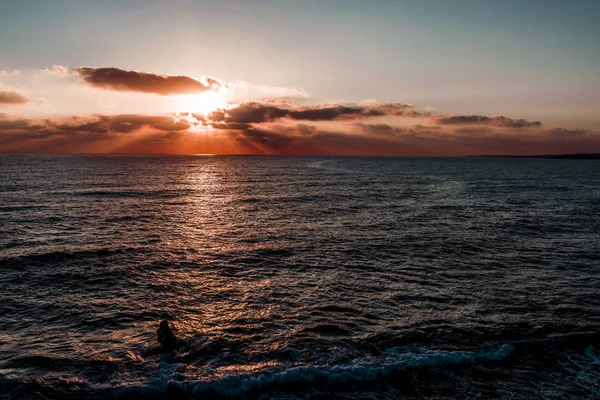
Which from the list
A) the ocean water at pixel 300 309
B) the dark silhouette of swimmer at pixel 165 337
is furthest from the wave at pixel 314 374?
the dark silhouette of swimmer at pixel 165 337

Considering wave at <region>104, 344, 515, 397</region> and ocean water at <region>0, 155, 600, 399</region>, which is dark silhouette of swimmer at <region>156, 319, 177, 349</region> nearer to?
ocean water at <region>0, 155, 600, 399</region>

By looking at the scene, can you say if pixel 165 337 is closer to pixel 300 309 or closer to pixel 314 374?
pixel 314 374

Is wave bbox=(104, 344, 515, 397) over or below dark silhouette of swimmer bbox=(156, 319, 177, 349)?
below

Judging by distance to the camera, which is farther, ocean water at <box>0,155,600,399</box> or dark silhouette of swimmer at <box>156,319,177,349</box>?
dark silhouette of swimmer at <box>156,319,177,349</box>

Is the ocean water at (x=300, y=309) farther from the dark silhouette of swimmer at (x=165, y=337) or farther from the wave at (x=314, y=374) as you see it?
the dark silhouette of swimmer at (x=165, y=337)

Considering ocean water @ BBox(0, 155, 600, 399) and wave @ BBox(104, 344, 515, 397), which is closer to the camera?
wave @ BBox(104, 344, 515, 397)

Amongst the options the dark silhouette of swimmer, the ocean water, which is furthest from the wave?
the dark silhouette of swimmer

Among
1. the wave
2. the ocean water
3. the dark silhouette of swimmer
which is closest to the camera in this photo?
the wave

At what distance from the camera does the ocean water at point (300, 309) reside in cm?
1617

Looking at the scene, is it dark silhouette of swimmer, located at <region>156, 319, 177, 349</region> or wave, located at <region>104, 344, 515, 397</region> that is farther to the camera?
dark silhouette of swimmer, located at <region>156, 319, 177, 349</region>

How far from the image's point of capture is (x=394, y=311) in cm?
2261

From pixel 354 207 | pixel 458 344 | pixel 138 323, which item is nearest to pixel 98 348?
pixel 138 323

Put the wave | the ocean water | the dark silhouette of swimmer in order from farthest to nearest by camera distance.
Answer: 1. the dark silhouette of swimmer
2. the ocean water
3. the wave

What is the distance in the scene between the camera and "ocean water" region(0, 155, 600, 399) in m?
16.2
